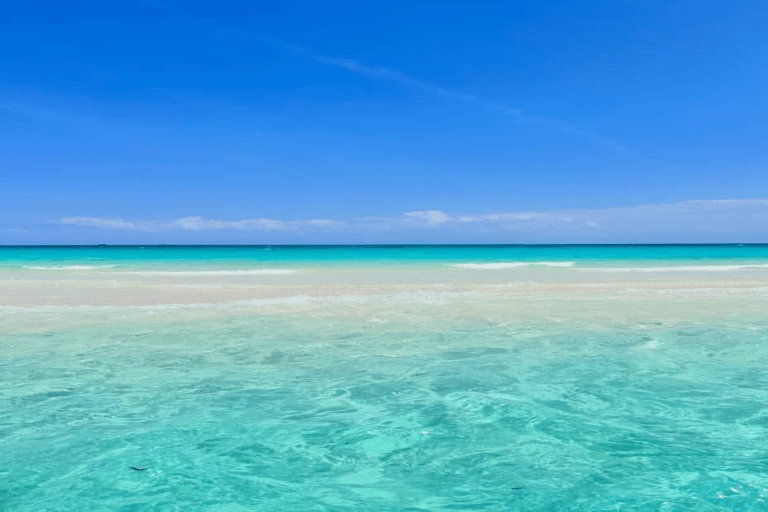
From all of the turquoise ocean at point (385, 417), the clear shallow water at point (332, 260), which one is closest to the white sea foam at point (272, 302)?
the turquoise ocean at point (385, 417)

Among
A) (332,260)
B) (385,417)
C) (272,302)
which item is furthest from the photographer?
(332,260)

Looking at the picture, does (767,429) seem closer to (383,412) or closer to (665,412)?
(665,412)

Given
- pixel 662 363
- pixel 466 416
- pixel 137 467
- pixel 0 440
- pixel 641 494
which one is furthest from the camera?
pixel 662 363

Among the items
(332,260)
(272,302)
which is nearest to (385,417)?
(272,302)

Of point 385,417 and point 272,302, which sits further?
point 272,302

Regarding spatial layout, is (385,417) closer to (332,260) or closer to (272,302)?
(272,302)

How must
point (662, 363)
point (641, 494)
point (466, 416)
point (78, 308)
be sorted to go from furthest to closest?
point (78, 308) < point (662, 363) < point (466, 416) < point (641, 494)

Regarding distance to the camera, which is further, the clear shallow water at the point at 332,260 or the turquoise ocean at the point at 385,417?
→ the clear shallow water at the point at 332,260

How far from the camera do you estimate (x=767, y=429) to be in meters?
5.57

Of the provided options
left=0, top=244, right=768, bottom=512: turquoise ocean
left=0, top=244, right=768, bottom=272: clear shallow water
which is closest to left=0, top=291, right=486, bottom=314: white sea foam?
left=0, top=244, right=768, bottom=512: turquoise ocean

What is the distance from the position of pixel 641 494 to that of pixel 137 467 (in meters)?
3.93

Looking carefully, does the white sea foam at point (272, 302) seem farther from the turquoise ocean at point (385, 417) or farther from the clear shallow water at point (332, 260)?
the clear shallow water at point (332, 260)

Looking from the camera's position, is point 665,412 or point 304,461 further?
point 665,412

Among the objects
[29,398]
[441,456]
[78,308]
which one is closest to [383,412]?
[441,456]
